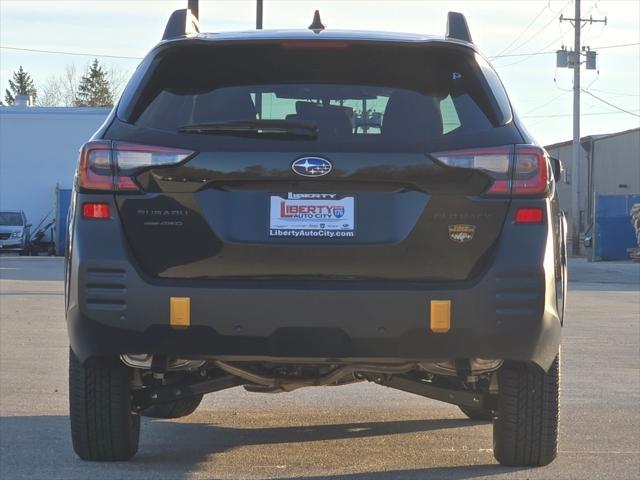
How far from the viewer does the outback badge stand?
198 inches

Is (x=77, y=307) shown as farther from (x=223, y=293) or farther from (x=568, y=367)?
(x=568, y=367)

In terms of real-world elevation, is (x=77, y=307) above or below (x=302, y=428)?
above

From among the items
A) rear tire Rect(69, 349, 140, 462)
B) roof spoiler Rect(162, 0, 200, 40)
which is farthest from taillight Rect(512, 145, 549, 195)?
rear tire Rect(69, 349, 140, 462)

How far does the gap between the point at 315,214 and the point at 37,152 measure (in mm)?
45419

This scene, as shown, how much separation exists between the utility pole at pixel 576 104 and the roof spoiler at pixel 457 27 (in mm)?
44771

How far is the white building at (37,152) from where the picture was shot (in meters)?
48.6

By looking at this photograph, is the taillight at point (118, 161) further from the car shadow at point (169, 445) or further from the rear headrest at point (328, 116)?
the car shadow at point (169, 445)

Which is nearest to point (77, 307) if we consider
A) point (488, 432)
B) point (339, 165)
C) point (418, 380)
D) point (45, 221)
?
point (339, 165)

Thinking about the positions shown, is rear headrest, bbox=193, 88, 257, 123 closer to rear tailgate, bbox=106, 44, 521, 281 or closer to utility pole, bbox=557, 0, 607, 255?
rear tailgate, bbox=106, 44, 521, 281

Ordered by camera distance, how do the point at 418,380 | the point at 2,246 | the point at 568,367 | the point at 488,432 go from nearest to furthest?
the point at 418,380 < the point at 488,432 < the point at 568,367 < the point at 2,246

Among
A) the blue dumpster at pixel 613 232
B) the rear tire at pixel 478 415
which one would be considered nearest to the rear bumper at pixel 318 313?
the rear tire at pixel 478 415

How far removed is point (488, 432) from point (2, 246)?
36938mm

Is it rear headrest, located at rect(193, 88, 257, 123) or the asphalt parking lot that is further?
the asphalt parking lot

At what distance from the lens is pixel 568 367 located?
422 inches
